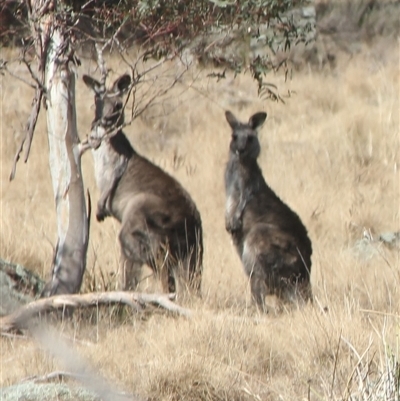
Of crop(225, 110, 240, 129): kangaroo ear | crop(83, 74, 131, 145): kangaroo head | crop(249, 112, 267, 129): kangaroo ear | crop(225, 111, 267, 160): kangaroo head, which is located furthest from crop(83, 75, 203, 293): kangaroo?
crop(249, 112, 267, 129): kangaroo ear

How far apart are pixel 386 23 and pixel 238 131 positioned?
1107 centimetres

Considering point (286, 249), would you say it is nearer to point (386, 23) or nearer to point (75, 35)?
point (75, 35)

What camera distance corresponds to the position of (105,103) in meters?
8.73

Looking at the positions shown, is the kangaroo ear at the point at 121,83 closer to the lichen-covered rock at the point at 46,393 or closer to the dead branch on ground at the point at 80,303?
the dead branch on ground at the point at 80,303

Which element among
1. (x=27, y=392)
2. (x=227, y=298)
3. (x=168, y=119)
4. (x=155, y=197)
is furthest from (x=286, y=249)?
(x=168, y=119)

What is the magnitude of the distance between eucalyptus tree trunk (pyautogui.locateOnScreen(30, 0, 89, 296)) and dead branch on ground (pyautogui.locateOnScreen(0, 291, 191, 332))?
521 mm

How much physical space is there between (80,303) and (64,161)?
1.08 metres

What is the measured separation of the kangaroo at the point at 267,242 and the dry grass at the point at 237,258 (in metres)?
0.20

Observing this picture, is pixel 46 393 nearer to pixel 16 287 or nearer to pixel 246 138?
pixel 16 287

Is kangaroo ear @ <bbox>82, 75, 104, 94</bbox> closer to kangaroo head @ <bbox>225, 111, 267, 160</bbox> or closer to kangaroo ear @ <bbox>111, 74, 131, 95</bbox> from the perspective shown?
kangaroo ear @ <bbox>111, 74, 131, 95</bbox>

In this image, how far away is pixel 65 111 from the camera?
24.7 ft

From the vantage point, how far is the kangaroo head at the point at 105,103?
7.75 metres

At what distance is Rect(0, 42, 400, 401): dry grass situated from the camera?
5.70m

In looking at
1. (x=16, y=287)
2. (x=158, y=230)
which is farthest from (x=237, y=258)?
(x=16, y=287)
